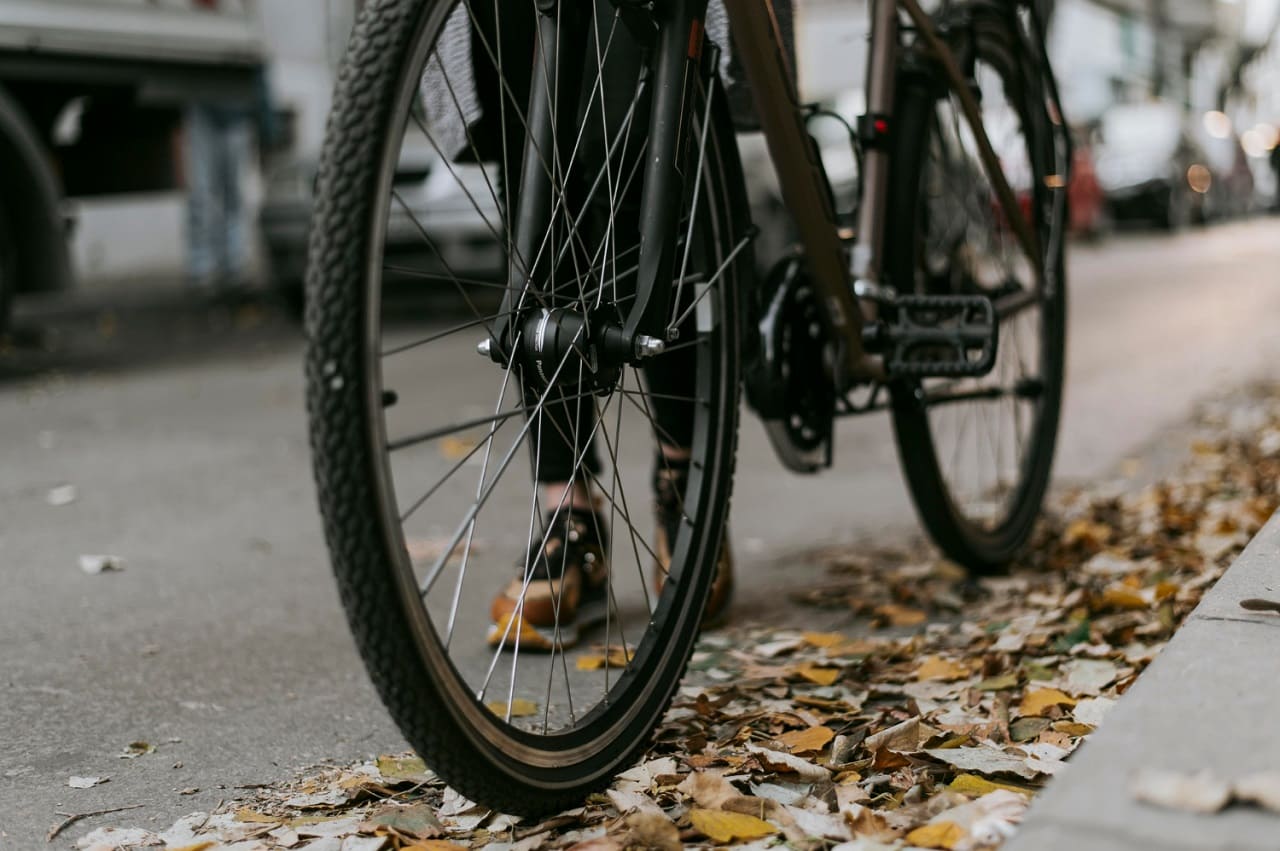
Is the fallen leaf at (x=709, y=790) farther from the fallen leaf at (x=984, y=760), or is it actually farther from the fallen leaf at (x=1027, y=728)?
the fallen leaf at (x=1027, y=728)

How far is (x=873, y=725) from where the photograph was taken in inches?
93.3

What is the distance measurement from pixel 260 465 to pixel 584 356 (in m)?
3.25

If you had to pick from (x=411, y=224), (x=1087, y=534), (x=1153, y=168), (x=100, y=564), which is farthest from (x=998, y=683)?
(x=1153, y=168)

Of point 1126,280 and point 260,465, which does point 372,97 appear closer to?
point 260,465

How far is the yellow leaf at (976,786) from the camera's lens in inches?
79.0

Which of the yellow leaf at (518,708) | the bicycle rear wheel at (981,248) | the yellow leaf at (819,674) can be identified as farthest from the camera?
the bicycle rear wheel at (981,248)

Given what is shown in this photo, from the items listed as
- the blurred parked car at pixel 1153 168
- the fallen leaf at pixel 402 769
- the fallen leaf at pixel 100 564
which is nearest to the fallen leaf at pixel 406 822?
the fallen leaf at pixel 402 769

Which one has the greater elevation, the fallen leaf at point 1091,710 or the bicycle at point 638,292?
the bicycle at point 638,292

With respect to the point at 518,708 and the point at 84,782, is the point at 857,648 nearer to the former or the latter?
the point at 518,708

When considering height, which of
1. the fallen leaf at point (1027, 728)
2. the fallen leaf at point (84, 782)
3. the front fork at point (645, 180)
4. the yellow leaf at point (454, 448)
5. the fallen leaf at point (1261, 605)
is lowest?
the fallen leaf at point (1027, 728)

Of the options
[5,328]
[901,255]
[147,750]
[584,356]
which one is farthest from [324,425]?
[5,328]

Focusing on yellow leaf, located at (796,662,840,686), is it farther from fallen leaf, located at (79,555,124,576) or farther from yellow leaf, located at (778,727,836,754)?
fallen leaf, located at (79,555,124,576)

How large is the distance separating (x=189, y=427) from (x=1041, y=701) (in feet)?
14.0

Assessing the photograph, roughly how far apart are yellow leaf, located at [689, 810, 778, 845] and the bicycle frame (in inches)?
24.0
